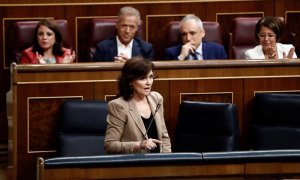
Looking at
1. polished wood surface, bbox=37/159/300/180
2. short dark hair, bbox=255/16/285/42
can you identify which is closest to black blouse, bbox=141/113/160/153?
polished wood surface, bbox=37/159/300/180

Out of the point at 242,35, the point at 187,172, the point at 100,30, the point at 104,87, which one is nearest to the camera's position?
the point at 187,172

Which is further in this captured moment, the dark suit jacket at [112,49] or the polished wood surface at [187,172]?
the dark suit jacket at [112,49]

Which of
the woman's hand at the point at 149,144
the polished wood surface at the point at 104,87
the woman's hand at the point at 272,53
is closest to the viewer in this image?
the woman's hand at the point at 149,144

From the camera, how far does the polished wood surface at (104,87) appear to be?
3.51m

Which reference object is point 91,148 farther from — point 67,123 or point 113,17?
point 113,17

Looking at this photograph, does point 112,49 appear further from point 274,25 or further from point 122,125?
point 122,125

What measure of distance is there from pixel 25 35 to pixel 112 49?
1.49ft

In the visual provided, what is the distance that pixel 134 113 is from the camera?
312 centimetres

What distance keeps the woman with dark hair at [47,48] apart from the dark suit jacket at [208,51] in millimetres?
456

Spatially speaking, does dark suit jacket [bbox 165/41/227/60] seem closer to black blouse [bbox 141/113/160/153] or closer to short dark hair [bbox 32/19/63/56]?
short dark hair [bbox 32/19/63/56]

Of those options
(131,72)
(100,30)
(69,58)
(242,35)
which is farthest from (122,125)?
(242,35)

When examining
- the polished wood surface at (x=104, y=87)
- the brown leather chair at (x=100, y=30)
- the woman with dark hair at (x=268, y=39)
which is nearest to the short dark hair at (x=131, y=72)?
the polished wood surface at (x=104, y=87)

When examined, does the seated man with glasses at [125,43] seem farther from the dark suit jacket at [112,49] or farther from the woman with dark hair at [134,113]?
the woman with dark hair at [134,113]

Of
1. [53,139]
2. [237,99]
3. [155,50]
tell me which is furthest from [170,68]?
[155,50]
